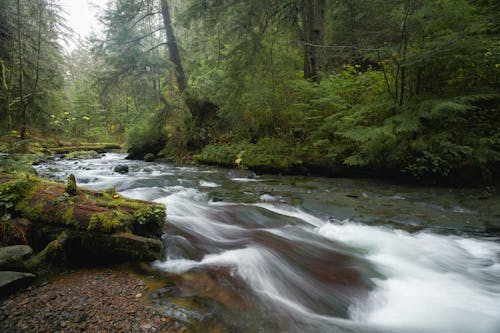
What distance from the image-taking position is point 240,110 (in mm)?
9547

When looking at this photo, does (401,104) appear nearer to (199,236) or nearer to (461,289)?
(461,289)

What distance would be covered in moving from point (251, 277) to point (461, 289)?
2.23 metres

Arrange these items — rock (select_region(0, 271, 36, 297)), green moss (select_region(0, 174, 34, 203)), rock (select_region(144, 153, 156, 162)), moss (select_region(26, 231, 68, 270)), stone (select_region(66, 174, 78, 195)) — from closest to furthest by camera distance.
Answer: rock (select_region(0, 271, 36, 297)), moss (select_region(26, 231, 68, 270)), green moss (select_region(0, 174, 34, 203)), stone (select_region(66, 174, 78, 195)), rock (select_region(144, 153, 156, 162))

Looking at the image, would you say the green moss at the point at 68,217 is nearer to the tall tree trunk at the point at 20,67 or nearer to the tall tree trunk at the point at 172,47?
the tall tree trunk at the point at 20,67

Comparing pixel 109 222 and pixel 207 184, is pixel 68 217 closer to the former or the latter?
pixel 109 222

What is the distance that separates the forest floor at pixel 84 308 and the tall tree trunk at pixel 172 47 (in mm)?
12127

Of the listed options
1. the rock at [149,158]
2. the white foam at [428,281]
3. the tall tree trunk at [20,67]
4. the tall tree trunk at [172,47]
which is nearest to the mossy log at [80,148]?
the tall tree trunk at [20,67]

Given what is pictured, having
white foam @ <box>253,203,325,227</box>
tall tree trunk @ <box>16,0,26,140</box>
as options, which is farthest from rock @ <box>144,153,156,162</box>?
white foam @ <box>253,203,325,227</box>

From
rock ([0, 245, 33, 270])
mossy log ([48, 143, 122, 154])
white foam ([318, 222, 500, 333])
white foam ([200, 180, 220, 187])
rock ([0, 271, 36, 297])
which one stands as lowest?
white foam ([318, 222, 500, 333])

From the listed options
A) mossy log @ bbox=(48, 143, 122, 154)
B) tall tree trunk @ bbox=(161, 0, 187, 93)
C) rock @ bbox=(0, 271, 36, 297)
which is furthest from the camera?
mossy log @ bbox=(48, 143, 122, 154)

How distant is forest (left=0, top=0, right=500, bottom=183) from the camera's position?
5.19 meters

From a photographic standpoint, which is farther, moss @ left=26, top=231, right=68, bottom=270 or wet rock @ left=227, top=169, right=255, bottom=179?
Result: wet rock @ left=227, top=169, right=255, bottom=179

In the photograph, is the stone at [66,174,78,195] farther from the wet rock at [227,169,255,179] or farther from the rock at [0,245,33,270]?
the wet rock at [227,169,255,179]

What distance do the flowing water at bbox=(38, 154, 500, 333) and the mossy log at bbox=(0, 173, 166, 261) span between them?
0.37 m
